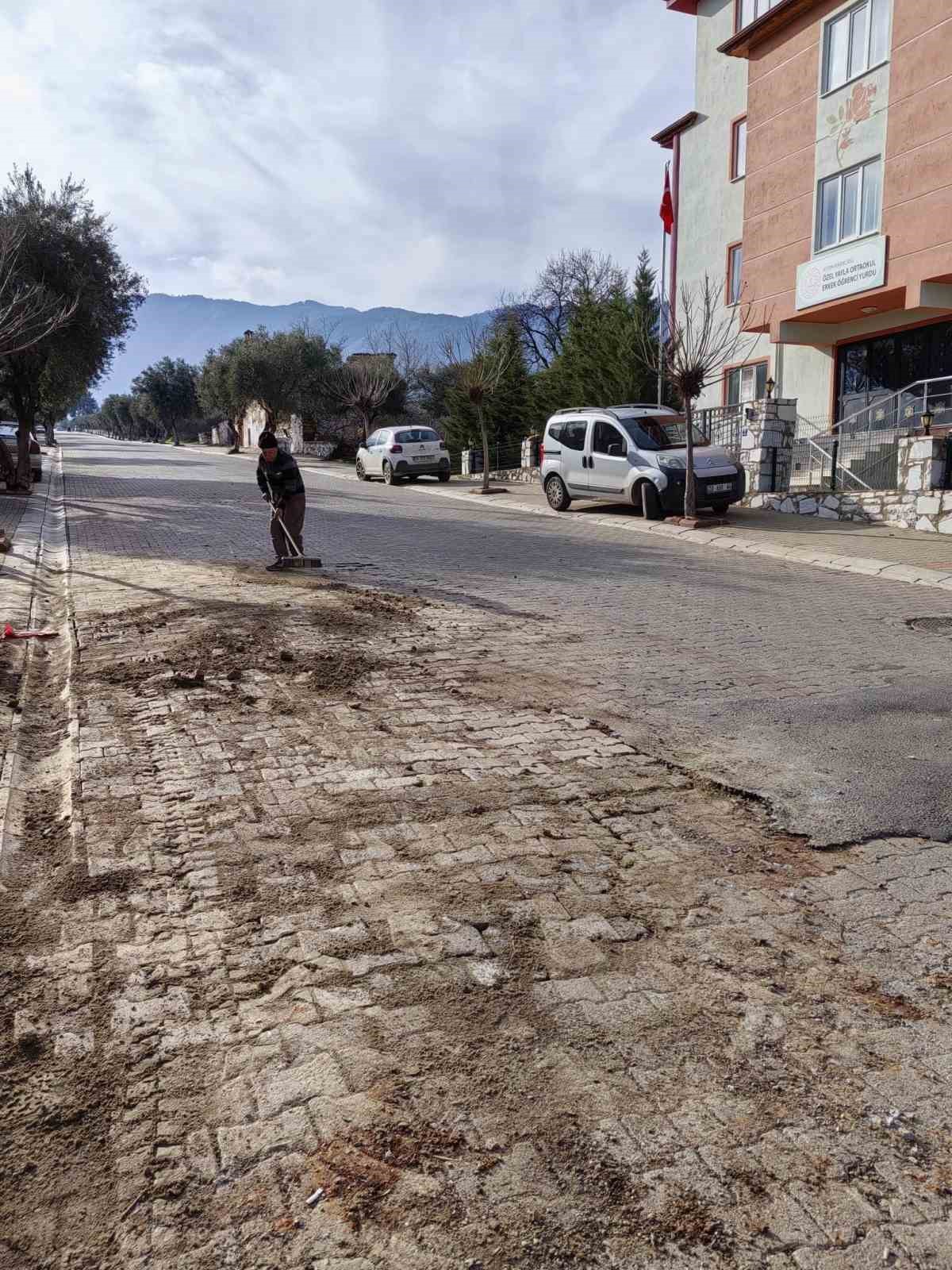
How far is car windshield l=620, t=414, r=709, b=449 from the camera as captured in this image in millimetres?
18078

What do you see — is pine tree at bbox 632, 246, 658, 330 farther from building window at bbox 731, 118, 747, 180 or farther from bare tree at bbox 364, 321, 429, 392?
bare tree at bbox 364, 321, 429, 392

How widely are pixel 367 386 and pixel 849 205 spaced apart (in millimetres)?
29819

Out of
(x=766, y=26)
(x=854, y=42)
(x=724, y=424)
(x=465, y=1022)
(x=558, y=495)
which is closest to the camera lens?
(x=465, y=1022)

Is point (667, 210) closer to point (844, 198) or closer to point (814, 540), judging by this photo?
point (844, 198)

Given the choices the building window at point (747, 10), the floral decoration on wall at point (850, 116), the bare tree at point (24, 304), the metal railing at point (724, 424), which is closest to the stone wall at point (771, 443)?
the metal railing at point (724, 424)

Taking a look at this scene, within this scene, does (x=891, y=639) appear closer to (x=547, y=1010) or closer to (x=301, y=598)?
(x=301, y=598)

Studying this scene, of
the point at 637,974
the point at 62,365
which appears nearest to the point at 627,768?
the point at 637,974

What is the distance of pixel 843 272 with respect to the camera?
20.4 m

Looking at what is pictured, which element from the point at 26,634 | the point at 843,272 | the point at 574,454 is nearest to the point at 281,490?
the point at 26,634

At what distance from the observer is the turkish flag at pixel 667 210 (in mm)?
29500

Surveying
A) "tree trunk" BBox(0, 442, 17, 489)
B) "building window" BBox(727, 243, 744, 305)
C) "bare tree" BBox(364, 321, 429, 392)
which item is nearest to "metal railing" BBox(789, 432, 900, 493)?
"building window" BBox(727, 243, 744, 305)

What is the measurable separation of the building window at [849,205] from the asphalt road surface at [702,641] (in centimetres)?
882

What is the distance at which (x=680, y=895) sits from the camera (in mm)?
3707

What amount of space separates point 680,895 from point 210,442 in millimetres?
100916
